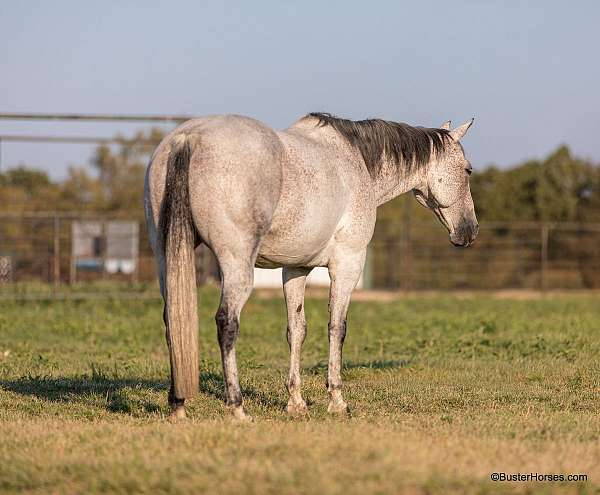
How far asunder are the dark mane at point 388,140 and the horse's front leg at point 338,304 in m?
0.77

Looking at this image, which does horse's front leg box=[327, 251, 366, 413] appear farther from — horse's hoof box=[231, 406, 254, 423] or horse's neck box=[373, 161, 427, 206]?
horse's hoof box=[231, 406, 254, 423]

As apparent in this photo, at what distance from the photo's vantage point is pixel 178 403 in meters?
6.21

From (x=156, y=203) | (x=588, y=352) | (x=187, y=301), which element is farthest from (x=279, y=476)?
(x=588, y=352)

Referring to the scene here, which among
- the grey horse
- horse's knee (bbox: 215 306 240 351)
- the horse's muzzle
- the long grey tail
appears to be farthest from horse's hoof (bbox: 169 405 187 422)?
the horse's muzzle

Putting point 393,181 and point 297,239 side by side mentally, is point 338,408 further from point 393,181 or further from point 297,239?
point 393,181

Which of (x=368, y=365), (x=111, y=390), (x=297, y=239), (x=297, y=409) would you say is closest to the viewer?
(x=297, y=239)

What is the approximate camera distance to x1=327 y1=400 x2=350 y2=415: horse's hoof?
684cm

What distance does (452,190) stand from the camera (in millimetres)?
8133

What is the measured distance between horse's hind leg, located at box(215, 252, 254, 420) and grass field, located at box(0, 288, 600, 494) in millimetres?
176

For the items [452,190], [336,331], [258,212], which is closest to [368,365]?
[452,190]

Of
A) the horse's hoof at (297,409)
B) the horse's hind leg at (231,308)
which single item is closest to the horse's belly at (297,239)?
the horse's hind leg at (231,308)

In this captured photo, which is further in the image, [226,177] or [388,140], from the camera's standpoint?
[388,140]

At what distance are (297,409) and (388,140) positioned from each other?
228 cm

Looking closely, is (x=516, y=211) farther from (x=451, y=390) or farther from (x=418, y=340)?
(x=451, y=390)
